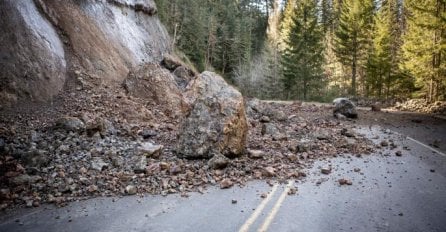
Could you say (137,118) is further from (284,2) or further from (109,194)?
(284,2)

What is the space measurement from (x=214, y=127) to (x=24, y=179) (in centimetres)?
486

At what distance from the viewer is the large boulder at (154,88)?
1550cm

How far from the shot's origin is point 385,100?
101 feet

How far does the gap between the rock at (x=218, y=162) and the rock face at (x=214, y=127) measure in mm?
550

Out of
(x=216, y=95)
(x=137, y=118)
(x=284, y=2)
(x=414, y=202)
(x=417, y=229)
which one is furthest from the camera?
(x=284, y=2)

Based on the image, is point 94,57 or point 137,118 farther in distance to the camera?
point 94,57

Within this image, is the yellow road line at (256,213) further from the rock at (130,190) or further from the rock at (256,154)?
the rock at (130,190)

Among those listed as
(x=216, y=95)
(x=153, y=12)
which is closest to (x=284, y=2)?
(x=153, y=12)

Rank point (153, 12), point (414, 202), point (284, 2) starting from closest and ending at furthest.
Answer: point (414, 202) → point (153, 12) → point (284, 2)

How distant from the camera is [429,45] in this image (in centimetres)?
2344

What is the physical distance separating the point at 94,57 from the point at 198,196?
11.7 meters

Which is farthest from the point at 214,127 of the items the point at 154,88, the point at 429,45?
the point at 429,45

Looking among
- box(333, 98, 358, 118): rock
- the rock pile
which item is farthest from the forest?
box(333, 98, 358, 118): rock

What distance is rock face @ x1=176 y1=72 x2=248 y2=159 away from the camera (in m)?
9.42
